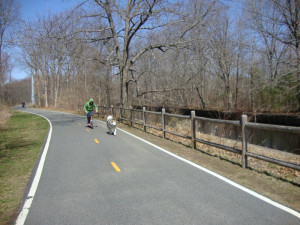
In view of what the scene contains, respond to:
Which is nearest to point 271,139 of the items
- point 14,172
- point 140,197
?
point 140,197

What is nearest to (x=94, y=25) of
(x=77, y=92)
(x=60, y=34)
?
(x=60, y=34)

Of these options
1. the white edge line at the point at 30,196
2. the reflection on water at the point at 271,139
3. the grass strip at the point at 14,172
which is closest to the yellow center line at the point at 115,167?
the white edge line at the point at 30,196

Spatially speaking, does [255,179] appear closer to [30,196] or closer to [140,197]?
[140,197]

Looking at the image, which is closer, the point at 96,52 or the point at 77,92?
the point at 96,52

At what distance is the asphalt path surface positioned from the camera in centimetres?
418

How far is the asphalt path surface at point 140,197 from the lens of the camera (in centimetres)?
418

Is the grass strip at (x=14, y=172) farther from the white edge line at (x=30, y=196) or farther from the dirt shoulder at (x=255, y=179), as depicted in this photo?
the dirt shoulder at (x=255, y=179)

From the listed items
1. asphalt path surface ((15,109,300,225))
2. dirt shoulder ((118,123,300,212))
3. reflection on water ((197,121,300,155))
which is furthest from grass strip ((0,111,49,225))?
reflection on water ((197,121,300,155))

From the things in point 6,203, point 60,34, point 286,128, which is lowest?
point 6,203

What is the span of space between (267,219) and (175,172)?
297 cm

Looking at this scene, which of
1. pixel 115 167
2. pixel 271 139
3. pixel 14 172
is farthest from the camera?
pixel 271 139

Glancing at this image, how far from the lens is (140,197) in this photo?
5039 millimetres

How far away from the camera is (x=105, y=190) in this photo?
548cm

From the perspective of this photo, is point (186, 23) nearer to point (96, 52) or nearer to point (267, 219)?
point (96, 52)
